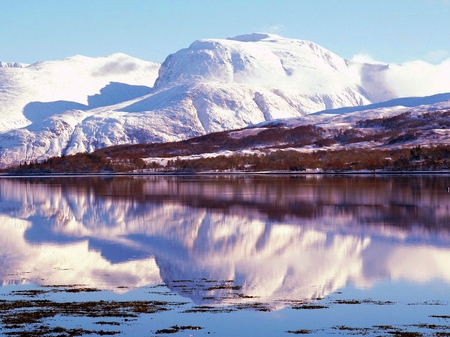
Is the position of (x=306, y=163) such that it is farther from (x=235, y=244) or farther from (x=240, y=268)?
(x=240, y=268)

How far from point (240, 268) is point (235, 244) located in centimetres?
661

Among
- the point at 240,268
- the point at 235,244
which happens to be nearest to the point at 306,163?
the point at 235,244

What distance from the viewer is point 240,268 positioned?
94.3 feet

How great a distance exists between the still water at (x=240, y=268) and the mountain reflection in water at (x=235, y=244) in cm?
8

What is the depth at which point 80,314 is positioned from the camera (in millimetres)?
20953

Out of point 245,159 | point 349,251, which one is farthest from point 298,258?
point 245,159

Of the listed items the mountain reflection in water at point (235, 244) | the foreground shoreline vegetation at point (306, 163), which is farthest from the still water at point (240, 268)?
the foreground shoreline vegetation at point (306, 163)

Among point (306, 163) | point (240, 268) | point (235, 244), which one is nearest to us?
point (240, 268)

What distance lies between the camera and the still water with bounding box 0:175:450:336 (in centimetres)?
2036

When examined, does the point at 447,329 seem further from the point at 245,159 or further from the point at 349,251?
the point at 245,159

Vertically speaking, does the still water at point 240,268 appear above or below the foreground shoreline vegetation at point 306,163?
below

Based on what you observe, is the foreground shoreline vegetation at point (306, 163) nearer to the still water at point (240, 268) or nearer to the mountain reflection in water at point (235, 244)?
the mountain reflection in water at point (235, 244)

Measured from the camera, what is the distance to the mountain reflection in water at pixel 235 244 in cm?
2681

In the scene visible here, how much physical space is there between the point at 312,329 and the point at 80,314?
20.7 feet
